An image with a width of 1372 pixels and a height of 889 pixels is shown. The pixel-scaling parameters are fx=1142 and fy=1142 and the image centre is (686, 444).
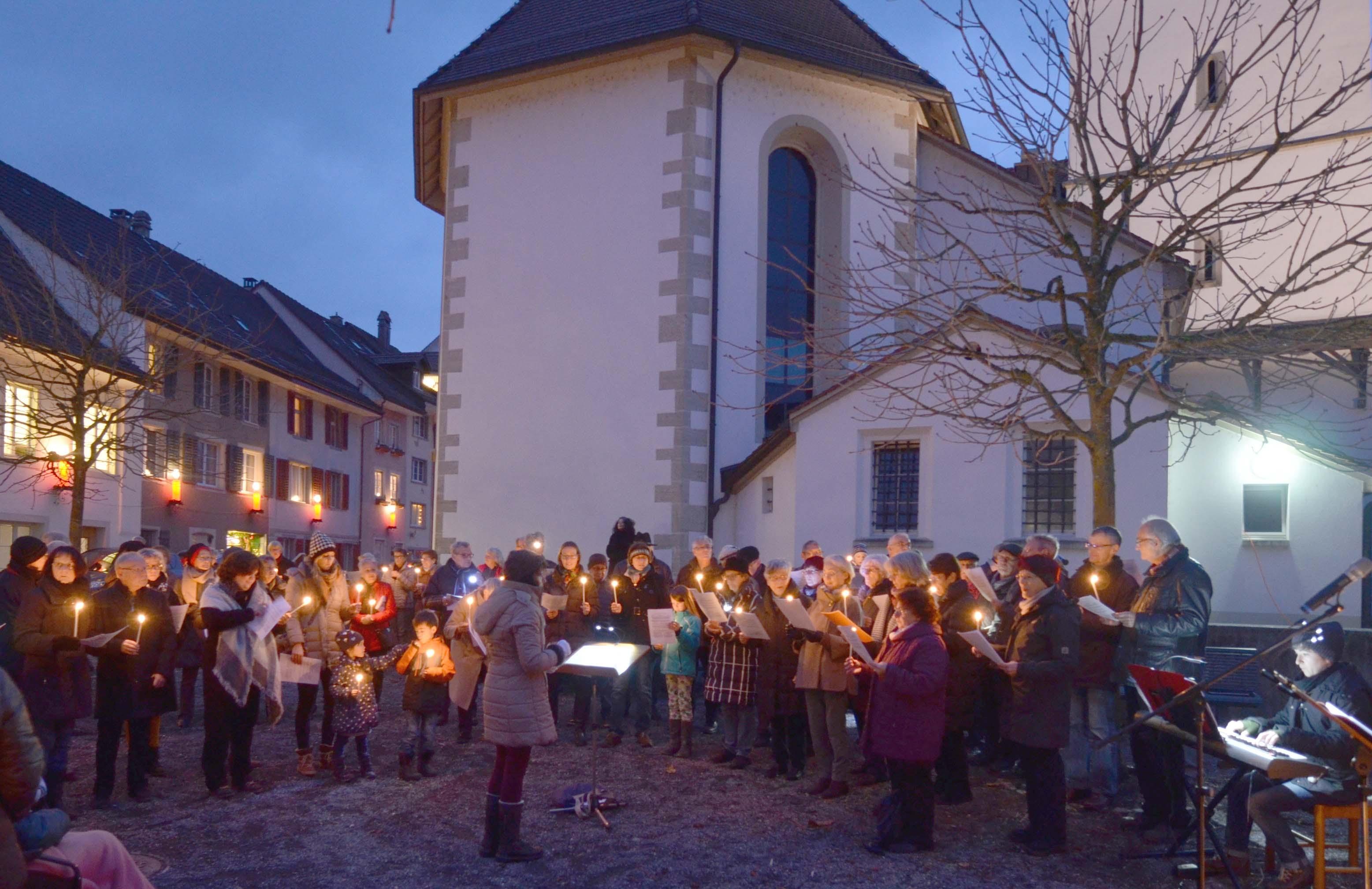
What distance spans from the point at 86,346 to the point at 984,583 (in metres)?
14.5

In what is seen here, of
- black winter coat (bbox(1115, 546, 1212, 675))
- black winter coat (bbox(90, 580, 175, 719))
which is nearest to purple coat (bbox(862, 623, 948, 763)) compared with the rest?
black winter coat (bbox(1115, 546, 1212, 675))

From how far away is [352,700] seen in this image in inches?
356

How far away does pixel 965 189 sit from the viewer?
1911 centimetres

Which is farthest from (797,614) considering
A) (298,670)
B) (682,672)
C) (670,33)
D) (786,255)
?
(670,33)

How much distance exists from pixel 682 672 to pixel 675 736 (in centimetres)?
58

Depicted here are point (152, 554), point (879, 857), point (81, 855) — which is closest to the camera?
point (81, 855)

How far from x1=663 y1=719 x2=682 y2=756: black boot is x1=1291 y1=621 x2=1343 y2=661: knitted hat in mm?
5580

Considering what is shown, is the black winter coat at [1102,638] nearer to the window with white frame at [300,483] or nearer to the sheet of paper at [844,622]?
the sheet of paper at [844,622]

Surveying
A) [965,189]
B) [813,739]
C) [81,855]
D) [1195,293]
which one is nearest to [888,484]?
[965,189]

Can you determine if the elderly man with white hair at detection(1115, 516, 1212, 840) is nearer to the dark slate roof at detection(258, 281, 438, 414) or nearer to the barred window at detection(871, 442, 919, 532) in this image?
the barred window at detection(871, 442, 919, 532)

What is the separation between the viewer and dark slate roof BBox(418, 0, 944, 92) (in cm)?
1839

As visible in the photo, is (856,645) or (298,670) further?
(298,670)

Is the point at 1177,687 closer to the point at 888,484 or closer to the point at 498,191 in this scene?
the point at 888,484

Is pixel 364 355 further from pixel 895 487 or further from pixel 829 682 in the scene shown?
pixel 829 682
